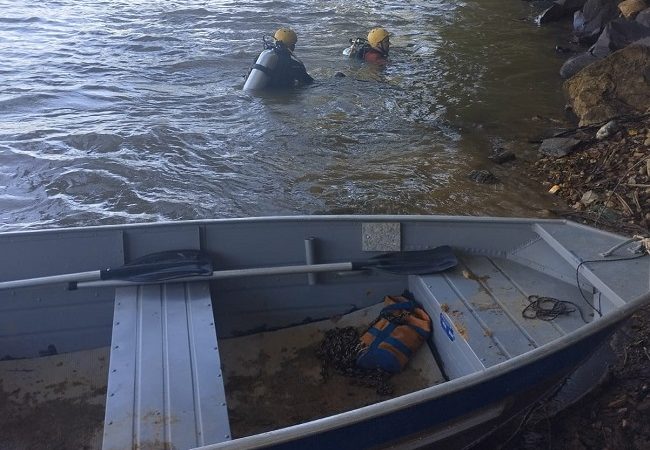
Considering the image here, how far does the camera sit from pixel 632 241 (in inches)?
169

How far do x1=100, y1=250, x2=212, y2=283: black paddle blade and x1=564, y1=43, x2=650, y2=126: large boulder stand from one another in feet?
21.8

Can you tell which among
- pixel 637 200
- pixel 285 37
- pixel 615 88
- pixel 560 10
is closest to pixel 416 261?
pixel 637 200

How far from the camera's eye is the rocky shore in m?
4.03

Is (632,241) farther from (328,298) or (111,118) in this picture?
(111,118)

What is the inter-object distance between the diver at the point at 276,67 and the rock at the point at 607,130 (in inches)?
203

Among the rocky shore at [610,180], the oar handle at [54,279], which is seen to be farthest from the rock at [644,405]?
the oar handle at [54,279]

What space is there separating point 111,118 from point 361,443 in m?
8.30

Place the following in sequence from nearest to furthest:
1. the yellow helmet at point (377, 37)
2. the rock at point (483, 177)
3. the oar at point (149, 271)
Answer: the oar at point (149, 271) → the rock at point (483, 177) → the yellow helmet at point (377, 37)

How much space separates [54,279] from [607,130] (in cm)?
701

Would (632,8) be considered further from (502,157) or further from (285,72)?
(285,72)

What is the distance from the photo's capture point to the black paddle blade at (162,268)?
4.38 metres

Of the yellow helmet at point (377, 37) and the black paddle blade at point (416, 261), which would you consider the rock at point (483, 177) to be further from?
the yellow helmet at point (377, 37)

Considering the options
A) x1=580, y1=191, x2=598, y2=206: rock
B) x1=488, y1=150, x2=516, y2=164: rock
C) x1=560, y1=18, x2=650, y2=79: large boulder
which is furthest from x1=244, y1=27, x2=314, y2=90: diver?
x1=580, y1=191, x2=598, y2=206: rock

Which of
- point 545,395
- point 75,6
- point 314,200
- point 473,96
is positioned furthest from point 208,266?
point 75,6
